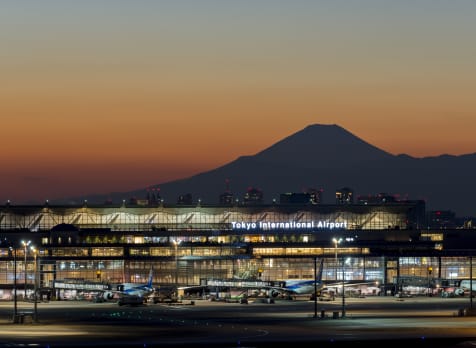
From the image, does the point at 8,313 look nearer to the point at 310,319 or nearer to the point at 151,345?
the point at 310,319

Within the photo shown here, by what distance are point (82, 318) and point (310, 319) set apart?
30.2 m

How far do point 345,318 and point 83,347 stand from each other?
163 feet

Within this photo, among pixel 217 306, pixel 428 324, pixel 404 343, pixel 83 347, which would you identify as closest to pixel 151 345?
pixel 83 347

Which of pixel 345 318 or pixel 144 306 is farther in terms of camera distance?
pixel 144 306

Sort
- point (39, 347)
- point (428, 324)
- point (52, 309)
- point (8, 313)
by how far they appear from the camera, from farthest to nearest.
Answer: point (52, 309), point (8, 313), point (428, 324), point (39, 347)

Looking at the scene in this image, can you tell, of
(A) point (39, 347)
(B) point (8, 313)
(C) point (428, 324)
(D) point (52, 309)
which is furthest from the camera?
(D) point (52, 309)

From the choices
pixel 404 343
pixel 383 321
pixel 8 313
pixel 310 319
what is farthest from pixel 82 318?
pixel 404 343

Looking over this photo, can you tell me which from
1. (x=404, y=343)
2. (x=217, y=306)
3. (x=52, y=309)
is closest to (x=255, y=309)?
(x=217, y=306)

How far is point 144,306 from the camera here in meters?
198

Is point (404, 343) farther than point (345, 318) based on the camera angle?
No

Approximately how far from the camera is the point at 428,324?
142 m

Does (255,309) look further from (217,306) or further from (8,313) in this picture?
(8,313)

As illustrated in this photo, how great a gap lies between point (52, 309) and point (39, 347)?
249 ft

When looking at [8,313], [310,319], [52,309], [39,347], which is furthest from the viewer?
[52,309]
